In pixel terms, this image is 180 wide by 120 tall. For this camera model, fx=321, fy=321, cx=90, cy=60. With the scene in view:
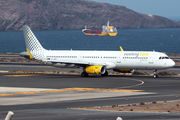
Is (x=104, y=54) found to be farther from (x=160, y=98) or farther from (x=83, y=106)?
Answer: (x=83, y=106)

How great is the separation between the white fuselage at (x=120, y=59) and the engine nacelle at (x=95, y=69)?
4.23 feet

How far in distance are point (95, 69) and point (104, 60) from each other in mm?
3120

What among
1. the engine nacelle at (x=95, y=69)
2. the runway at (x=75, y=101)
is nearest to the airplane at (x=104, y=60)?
the engine nacelle at (x=95, y=69)

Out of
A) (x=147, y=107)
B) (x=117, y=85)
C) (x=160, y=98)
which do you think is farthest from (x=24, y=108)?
(x=117, y=85)

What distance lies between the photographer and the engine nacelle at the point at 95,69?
160 ft

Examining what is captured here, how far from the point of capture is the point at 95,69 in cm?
4906

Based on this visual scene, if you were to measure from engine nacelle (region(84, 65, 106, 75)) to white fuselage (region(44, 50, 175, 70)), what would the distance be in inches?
50.7

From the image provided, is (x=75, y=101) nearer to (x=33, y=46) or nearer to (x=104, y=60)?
(x=104, y=60)

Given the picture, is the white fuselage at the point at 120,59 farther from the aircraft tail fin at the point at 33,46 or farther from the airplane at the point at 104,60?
the aircraft tail fin at the point at 33,46

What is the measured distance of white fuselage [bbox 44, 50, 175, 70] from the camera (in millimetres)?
48344

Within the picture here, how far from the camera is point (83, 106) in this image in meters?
25.0

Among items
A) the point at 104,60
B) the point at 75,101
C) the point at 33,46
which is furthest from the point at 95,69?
the point at 75,101

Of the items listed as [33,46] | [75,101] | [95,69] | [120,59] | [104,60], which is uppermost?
[33,46]

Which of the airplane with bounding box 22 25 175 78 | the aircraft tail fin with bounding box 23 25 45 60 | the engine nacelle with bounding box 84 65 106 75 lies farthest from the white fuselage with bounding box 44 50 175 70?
the aircraft tail fin with bounding box 23 25 45 60
